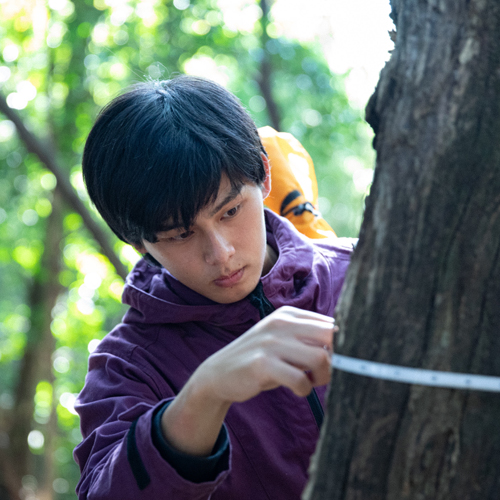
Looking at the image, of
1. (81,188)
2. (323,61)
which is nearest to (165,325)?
(323,61)

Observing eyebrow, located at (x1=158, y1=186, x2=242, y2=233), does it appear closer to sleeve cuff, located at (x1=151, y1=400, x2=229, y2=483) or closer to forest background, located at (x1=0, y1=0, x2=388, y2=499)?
sleeve cuff, located at (x1=151, y1=400, x2=229, y2=483)

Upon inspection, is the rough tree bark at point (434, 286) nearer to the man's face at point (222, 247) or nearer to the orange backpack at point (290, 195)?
the man's face at point (222, 247)

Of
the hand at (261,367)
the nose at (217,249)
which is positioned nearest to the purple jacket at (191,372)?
the nose at (217,249)

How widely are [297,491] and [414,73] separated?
1.15 metres

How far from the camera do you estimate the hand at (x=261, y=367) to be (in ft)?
2.96

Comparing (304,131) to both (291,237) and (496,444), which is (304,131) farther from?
(496,444)

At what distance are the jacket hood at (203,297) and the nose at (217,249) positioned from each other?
182mm

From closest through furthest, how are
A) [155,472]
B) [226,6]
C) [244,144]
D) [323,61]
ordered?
[155,472]
[244,144]
[226,6]
[323,61]

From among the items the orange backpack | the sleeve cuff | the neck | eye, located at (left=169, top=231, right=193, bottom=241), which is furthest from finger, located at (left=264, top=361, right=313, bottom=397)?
the orange backpack

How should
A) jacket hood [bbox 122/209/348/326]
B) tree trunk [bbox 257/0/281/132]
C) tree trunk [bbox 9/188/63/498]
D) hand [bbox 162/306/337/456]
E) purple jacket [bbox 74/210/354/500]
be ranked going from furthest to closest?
tree trunk [bbox 9/188/63/498], tree trunk [bbox 257/0/281/132], jacket hood [bbox 122/209/348/326], purple jacket [bbox 74/210/354/500], hand [bbox 162/306/337/456]

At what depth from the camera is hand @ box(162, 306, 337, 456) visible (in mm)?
902

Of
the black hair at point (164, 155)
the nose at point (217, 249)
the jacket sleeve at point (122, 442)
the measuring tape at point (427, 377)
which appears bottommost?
the jacket sleeve at point (122, 442)

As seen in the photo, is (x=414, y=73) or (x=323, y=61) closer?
(x=414, y=73)

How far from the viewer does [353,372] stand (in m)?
0.85
